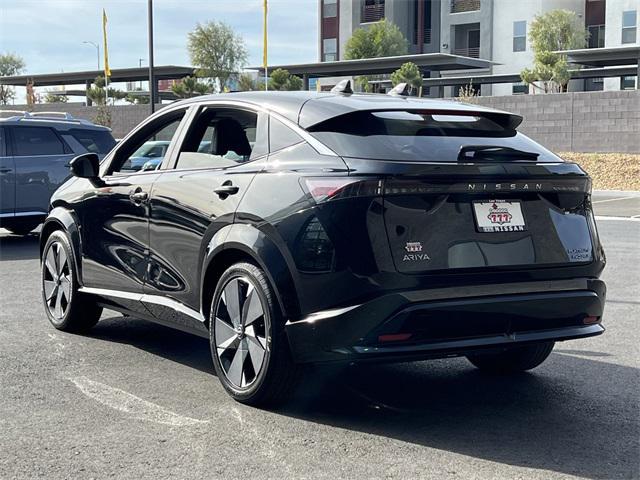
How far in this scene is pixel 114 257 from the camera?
645 centimetres

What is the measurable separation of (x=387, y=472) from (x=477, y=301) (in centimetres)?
100

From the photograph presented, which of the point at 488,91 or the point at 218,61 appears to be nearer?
the point at 488,91

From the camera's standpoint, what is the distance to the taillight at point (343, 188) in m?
4.54

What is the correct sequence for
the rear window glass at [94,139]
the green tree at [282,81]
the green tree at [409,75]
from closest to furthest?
the rear window glass at [94,139] → the green tree at [409,75] → the green tree at [282,81]

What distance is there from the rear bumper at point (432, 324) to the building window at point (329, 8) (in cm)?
6391

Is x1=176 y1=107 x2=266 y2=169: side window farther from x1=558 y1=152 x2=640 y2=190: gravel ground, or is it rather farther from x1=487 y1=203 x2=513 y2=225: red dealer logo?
x1=558 y1=152 x2=640 y2=190: gravel ground

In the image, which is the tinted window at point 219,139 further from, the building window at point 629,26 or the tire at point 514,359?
the building window at point 629,26

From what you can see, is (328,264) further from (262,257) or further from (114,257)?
(114,257)

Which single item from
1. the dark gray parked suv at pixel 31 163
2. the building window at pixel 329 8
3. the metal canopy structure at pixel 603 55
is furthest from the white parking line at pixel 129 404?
the building window at pixel 329 8

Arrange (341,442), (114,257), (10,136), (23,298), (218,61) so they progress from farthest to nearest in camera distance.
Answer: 1. (218,61)
2. (10,136)
3. (23,298)
4. (114,257)
5. (341,442)

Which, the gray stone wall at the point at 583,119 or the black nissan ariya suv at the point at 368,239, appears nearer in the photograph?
the black nissan ariya suv at the point at 368,239

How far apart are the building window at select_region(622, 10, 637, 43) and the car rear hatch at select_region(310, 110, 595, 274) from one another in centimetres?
4843

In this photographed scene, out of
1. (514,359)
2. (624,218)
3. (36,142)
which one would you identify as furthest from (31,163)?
(624,218)

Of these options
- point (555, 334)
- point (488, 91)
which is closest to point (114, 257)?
point (555, 334)
